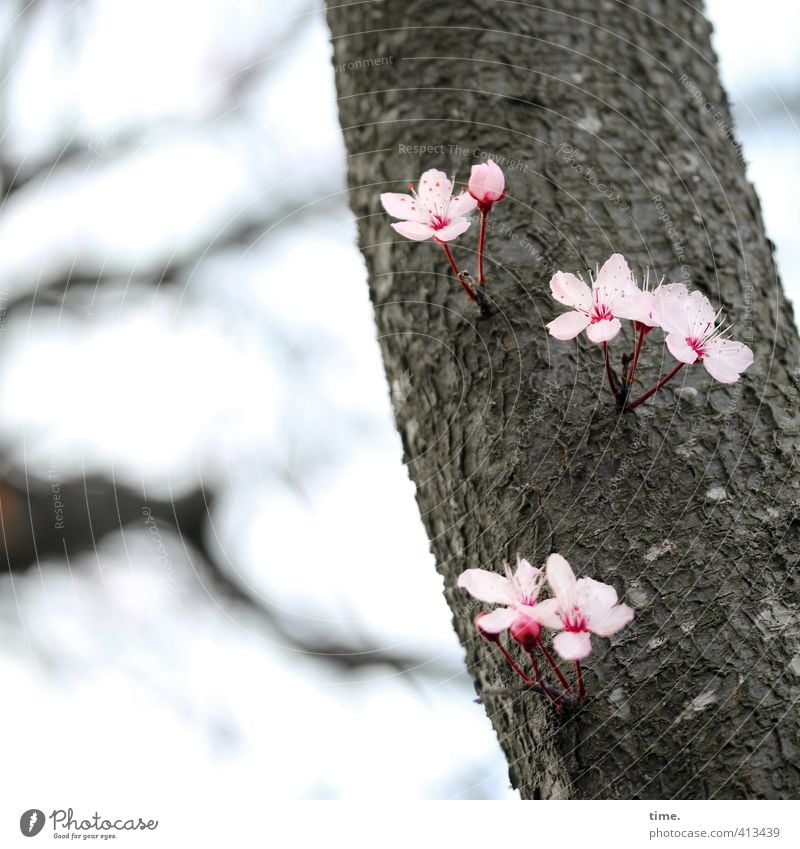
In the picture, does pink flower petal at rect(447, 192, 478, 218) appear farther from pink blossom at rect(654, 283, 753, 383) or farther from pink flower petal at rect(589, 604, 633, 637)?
pink flower petal at rect(589, 604, 633, 637)

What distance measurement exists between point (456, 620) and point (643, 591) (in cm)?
19

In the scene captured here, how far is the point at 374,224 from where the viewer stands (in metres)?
0.87

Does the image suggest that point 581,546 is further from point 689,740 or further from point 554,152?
point 554,152

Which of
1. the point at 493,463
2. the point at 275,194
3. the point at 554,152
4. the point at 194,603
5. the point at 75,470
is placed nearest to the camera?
the point at 493,463

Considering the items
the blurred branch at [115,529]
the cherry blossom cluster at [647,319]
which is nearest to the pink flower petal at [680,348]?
the cherry blossom cluster at [647,319]

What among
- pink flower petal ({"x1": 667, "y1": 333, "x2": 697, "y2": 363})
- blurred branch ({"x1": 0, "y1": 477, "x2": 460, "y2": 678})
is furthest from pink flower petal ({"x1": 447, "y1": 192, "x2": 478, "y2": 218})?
blurred branch ({"x1": 0, "y1": 477, "x2": 460, "y2": 678})

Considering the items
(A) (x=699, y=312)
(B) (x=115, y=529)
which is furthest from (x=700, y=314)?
(B) (x=115, y=529)

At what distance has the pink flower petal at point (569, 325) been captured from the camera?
0.65m

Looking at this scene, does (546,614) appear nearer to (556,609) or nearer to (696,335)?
(556,609)

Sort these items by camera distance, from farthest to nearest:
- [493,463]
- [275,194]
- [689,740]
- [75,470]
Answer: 1. [275,194]
2. [75,470]
3. [493,463]
4. [689,740]

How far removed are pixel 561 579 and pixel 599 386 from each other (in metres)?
0.20

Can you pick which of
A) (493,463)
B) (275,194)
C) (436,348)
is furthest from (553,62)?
(275,194)

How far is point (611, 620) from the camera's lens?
0.55 m

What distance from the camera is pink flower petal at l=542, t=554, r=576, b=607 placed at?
56cm
